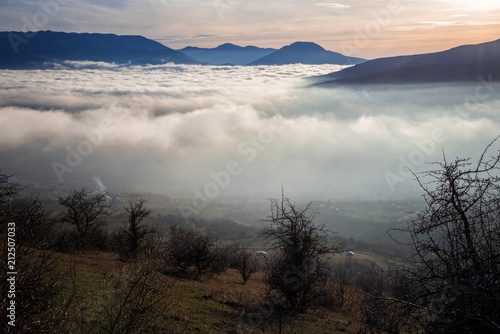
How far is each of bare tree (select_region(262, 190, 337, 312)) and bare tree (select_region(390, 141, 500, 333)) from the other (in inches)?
307

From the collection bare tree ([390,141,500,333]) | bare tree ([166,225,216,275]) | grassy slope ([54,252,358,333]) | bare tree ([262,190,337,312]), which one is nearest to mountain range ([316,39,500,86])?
bare tree ([166,225,216,275])

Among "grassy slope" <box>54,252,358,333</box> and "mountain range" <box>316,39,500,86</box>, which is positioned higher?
"mountain range" <box>316,39,500,86</box>

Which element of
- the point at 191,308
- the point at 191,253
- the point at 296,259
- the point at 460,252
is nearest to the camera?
the point at 460,252

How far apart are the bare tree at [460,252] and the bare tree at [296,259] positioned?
25.6ft

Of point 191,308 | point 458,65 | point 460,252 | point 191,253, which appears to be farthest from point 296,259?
point 458,65

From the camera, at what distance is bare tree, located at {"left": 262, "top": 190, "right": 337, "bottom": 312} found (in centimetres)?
1420

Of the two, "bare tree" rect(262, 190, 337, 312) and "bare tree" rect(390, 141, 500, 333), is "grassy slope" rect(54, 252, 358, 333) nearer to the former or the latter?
"bare tree" rect(262, 190, 337, 312)

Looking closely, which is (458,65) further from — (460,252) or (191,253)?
(460,252)

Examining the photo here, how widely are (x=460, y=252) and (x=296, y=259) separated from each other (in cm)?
991

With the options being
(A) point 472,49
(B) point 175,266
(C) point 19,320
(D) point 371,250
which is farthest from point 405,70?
(C) point 19,320

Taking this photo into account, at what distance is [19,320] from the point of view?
15.9 feet

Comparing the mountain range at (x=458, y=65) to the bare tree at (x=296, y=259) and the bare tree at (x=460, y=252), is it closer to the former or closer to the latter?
the bare tree at (x=296, y=259)

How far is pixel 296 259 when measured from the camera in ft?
47.9

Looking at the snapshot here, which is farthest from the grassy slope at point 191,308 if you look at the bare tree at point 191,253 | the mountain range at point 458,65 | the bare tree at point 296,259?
the mountain range at point 458,65
